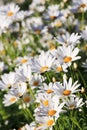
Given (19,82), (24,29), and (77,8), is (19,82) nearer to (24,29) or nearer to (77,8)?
(77,8)

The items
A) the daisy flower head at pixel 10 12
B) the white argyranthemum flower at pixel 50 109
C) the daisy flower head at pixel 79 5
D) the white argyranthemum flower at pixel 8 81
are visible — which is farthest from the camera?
the daisy flower head at pixel 10 12

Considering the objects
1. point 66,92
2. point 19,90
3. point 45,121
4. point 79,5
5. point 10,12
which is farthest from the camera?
point 10,12

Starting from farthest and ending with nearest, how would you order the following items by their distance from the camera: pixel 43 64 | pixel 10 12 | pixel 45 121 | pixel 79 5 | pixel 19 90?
pixel 10 12
pixel 79 5
pixel 43 64
pixel 19 90
pixel 45 121

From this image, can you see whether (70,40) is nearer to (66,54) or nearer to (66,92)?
(66,54)

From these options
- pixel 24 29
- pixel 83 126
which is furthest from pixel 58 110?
pixel 24 29

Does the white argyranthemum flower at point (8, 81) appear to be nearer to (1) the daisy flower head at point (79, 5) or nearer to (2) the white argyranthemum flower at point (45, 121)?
(2) the white argyranthemum flower at point (45, 121)

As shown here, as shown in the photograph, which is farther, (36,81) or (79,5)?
(79,5)

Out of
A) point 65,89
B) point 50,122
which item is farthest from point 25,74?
point 50,122

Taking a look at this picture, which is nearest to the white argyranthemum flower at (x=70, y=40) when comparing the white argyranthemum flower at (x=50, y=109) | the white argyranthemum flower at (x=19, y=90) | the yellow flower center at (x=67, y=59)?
the yellow flower center at (x=67, y=59)

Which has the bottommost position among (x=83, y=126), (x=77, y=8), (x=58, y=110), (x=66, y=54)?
(x=83, y=126)

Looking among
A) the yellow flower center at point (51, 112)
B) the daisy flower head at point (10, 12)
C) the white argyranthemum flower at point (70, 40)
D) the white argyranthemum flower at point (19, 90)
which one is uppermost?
the daisy flower head at point (10, 12)

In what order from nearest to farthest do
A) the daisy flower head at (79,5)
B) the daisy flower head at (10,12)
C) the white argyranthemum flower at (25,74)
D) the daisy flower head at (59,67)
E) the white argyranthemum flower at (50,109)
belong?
the white argyranthemum flower at (50,109), the daisy flower head at (59,67), the white argyranthemum flower at (25,74), the daisy flower head at (79,5), the daisy flower head at (10,12)
